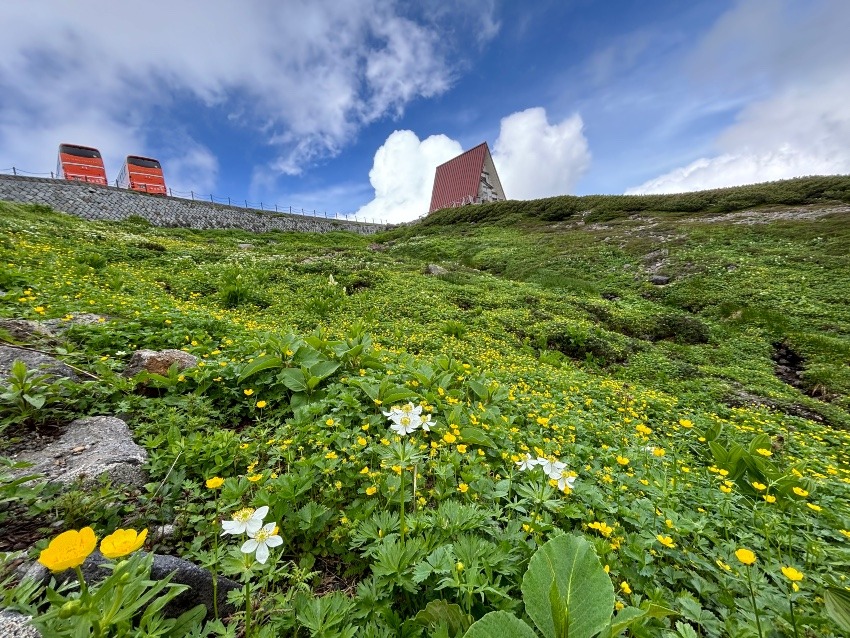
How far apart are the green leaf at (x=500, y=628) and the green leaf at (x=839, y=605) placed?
1430 millimetres

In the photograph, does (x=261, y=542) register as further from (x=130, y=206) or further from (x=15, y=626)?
(x=130, y=206)

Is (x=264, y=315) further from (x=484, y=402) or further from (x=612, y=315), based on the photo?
(x=612, y=315)

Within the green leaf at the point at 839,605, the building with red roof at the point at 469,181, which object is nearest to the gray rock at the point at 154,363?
the green leaf at the point at 839,605

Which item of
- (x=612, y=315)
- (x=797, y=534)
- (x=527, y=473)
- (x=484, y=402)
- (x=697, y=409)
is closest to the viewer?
(x=797, y=534)

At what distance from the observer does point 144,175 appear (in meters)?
36.6

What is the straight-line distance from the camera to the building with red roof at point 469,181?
177ft

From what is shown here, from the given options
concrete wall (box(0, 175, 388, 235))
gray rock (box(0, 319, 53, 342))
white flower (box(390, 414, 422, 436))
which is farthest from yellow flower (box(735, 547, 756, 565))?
concrete wall (box(0, 175, 388, 235))

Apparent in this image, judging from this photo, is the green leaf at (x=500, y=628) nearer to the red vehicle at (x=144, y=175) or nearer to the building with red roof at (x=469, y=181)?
the red vehicle at (x=144, y=175)

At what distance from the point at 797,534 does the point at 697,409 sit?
3.86 metres

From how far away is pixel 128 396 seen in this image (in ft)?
10.3

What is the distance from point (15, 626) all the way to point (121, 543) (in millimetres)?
649

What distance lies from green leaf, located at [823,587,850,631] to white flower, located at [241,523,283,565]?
2385 mm

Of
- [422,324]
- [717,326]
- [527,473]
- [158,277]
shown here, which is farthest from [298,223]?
[527,473]

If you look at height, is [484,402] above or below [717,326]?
above
